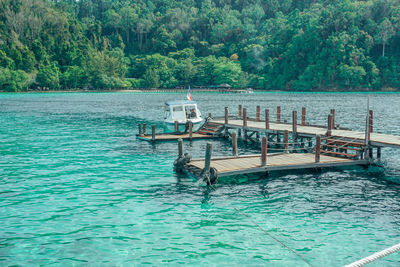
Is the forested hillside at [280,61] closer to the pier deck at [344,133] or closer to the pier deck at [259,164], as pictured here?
the pier deck at [344,133]

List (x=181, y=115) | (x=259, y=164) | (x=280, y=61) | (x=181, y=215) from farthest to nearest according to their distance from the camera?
Result: (x=280, y=61)
(x=181, y=115)
(x=259, y=164)
(x=181, y=215)

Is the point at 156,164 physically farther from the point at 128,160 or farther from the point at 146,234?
the point at 146,234

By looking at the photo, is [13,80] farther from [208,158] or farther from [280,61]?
[208,158]

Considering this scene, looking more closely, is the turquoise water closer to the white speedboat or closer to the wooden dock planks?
the wooden dock planks

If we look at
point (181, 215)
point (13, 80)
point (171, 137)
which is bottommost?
point (181, 215)

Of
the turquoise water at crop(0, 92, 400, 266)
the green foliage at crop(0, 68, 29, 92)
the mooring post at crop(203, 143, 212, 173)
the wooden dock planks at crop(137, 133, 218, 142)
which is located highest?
the green foliage at crop(0, 68, 29, 92)

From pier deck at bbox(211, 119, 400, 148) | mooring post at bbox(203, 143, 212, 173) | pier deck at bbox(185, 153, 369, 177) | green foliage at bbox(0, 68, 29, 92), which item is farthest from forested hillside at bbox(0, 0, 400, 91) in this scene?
mooring post at bbox(203, 143, 212, 173)

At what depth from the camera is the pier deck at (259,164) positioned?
20.9 meters

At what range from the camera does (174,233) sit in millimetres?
14328

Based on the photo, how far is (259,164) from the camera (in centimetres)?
2184

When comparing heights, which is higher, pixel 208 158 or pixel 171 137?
pixel 208 158

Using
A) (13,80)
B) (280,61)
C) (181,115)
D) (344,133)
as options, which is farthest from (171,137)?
(280,61)

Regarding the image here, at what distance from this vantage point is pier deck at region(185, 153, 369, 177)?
2093 cm

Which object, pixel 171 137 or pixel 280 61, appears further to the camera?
pixel 280 61
